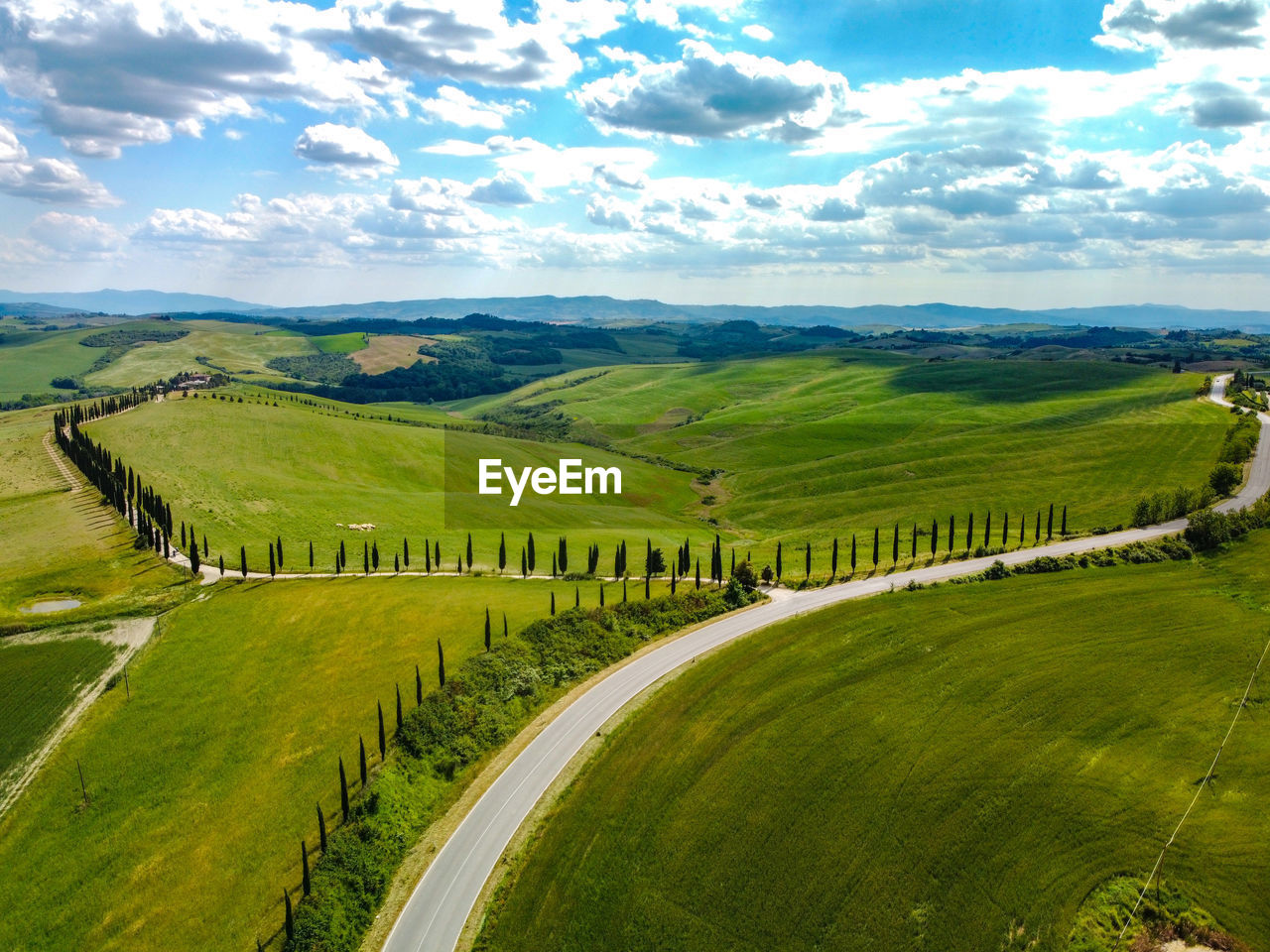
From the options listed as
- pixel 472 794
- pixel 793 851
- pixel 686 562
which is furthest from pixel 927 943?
pixel 686 562

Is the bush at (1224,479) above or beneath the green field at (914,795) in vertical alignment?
above

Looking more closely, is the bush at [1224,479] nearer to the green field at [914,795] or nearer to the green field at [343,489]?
the green field at [914,795]

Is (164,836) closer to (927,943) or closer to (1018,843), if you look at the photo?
(927,943)

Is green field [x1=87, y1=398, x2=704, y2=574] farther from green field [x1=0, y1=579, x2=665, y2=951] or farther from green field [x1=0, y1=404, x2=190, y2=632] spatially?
green field [x1=0, y1=579, x2=665, y2=951]

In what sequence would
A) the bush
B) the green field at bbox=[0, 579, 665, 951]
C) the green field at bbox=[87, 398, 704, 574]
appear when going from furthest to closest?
the bush → the green field at bbox=[87, 398, 704, 574] → the green field at bbox=[0, 579, 665, 951]

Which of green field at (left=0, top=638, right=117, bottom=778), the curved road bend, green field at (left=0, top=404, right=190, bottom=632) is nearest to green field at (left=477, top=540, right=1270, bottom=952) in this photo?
the curved road bend

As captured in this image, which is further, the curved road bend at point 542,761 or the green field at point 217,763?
the green field at point 217,763

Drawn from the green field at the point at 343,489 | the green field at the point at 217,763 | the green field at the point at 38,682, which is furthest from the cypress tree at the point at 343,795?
the green field at the point at 343,489
